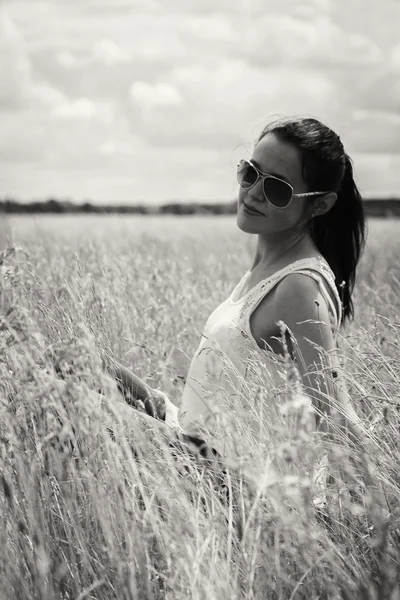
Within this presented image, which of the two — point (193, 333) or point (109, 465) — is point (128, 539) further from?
point (193, 333)

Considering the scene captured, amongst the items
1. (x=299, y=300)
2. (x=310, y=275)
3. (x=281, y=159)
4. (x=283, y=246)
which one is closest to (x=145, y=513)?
(x=299, y=300)

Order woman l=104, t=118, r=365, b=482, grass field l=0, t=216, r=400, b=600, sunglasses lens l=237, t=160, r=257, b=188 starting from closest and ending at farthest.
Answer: grass field l=0, t=216, r=400, b=600 → woman l=104, t=118, r=365, b=482 → sunglasses lens l=237, t=160, r=257, b=188

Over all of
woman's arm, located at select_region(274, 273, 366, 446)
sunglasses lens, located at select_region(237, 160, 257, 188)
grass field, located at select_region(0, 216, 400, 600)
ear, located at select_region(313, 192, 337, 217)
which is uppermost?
sunglasses lens, located at select_region(237, 160, 257, 188)

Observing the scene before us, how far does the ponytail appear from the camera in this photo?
8.83 feet

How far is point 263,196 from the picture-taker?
2.54 metres

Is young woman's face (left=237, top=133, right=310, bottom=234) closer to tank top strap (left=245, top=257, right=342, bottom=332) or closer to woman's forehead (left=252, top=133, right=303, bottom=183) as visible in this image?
woman's forehead (left=252, top=133, right=303, bottom=183)

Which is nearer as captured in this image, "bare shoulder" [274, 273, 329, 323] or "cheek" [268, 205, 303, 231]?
"bare shoulder" [274, 273, 329, 323]

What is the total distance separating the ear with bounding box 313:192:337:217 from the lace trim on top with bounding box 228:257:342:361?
26cm

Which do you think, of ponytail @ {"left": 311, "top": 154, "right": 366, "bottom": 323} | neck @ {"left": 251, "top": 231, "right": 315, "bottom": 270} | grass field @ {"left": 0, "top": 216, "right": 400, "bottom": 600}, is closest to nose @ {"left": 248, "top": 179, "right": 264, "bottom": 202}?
neck @ {"left": 251, "top": 231, "right": 315, "bottom": 270}

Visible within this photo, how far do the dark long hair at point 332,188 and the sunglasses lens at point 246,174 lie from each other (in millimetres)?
147

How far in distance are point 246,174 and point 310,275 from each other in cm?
57

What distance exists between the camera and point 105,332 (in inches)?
112

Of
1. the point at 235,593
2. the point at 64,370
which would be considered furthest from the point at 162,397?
the point at 235,593

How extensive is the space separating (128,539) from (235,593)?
0.27 metres
